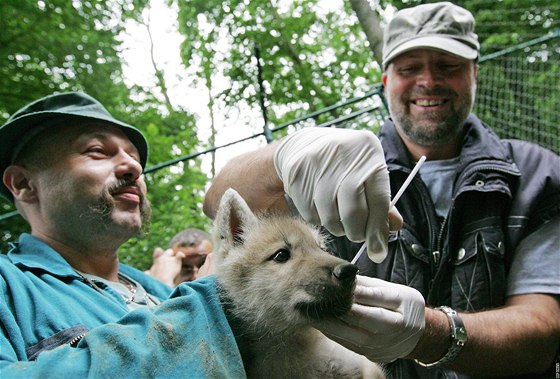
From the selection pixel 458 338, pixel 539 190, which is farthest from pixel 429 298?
pixel 539 190

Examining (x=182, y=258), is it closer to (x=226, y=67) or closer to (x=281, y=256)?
(x=281, y=256)

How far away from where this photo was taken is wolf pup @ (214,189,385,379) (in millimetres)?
1802

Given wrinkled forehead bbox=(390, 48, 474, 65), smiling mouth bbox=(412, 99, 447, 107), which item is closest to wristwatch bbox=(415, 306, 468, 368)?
smiling mouth bbox=(412, 99, 447, 107)

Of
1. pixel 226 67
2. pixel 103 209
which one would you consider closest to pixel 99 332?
pixel 103 209

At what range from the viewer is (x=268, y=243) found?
79.5 inches

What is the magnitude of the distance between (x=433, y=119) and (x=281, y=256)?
4.65 feet

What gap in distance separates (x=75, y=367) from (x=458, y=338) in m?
1.57

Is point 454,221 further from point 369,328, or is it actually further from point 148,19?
point 148,19

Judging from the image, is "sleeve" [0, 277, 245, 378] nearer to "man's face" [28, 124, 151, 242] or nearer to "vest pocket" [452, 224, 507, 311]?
"man's face" [28, 124, 151, 242]

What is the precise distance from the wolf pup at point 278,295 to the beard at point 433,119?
1124 millimetres

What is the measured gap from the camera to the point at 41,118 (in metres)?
2.65

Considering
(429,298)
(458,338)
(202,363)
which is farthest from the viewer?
(429,298)

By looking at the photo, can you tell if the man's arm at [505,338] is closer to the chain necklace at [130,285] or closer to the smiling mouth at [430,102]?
the smiling mouth at [430,102]

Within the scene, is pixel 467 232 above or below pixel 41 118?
below
